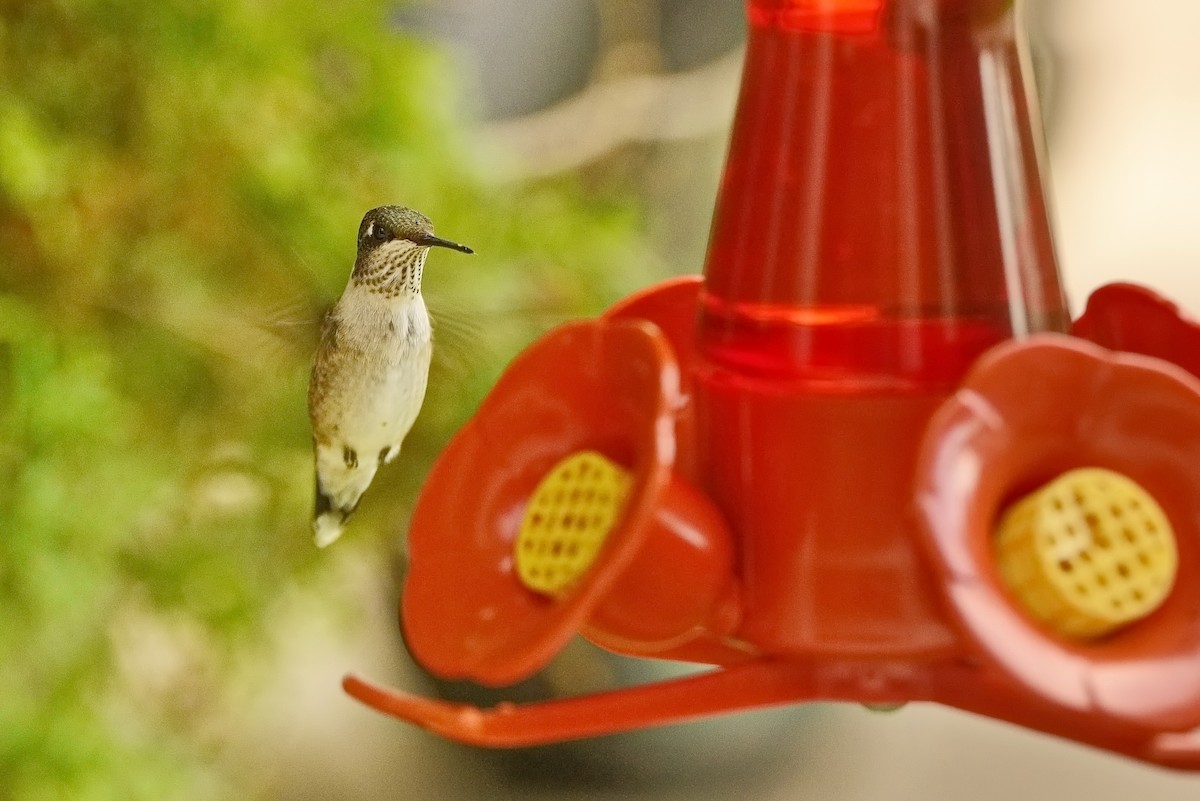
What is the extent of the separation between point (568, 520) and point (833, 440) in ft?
0.43

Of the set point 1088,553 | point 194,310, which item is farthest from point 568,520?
point 194,310

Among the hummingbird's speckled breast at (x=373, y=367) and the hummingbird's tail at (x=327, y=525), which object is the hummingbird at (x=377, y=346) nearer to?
the hummingbird's speckled breast at (x=373, y=367)

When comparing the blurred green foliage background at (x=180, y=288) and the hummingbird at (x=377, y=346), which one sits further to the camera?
the blurred green foliage background at (x=180, y=288)

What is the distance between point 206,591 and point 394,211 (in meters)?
0.88

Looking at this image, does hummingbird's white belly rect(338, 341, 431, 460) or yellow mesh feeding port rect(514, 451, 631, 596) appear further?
hummingbird's white belly rect(338, 341, 431, 460)

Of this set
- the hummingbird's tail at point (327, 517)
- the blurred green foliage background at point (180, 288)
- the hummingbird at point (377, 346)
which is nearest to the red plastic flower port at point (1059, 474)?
Answer: the hummingbird at point (377, 346)

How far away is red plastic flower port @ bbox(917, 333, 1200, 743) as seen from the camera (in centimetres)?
48

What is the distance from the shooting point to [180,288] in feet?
4.83

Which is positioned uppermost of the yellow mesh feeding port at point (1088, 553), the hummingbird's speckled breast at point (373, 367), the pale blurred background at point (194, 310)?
the yellow mesh feeding port at point (1088, 553)

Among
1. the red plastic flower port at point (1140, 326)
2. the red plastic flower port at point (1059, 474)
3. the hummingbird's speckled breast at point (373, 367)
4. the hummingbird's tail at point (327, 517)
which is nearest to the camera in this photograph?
the red plastic flower port at point (1059, 474)

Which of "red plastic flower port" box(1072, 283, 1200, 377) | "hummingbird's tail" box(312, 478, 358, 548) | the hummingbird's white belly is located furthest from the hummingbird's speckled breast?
"red plastic flower port" box(1072, 283, 1200, 377)

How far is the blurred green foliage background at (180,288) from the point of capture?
141cm

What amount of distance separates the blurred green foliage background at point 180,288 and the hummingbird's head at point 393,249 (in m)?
0.52

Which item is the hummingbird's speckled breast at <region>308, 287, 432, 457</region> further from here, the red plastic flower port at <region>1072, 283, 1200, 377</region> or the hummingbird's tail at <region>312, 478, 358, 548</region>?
the red plastic flower port at <region>1072, 283, 1200, 377</region>
